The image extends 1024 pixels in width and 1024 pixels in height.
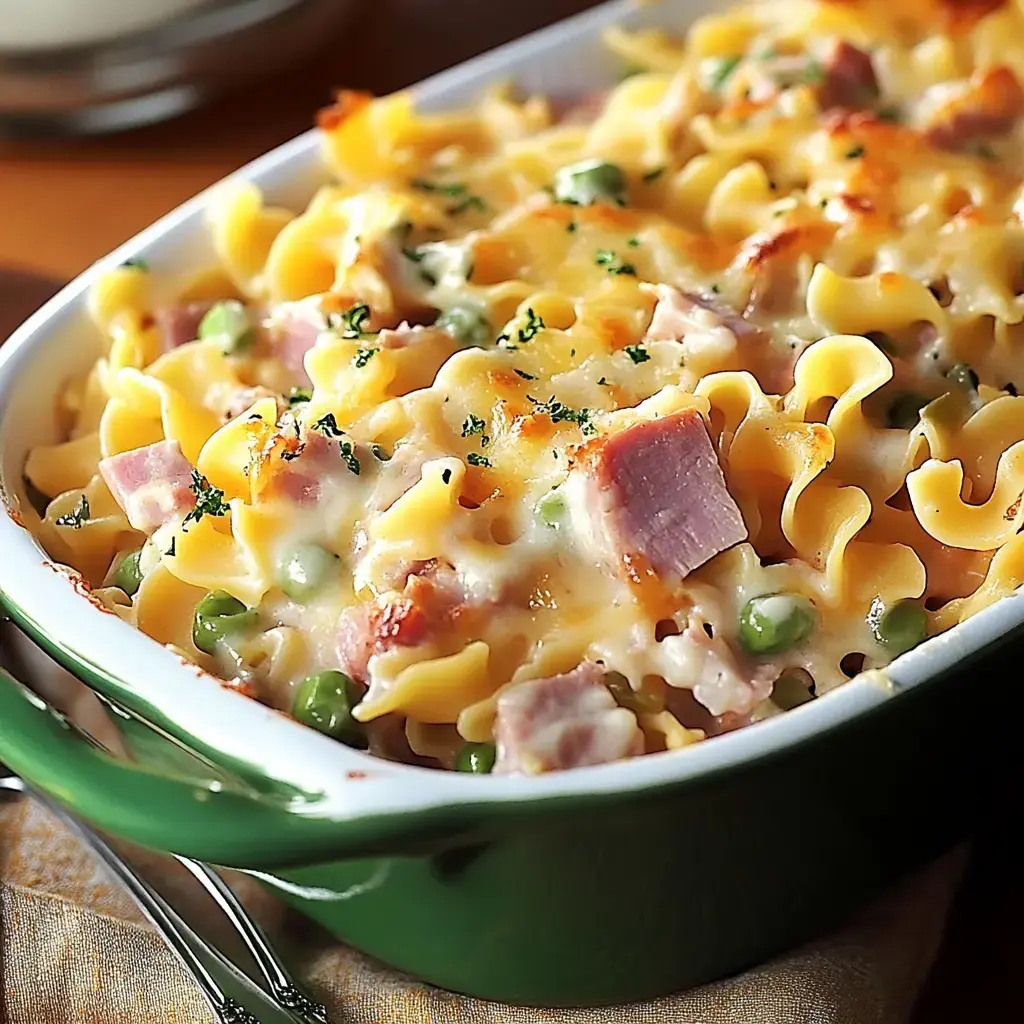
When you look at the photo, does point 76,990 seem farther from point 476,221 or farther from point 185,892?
point 476,221

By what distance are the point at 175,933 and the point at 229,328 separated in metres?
0.74

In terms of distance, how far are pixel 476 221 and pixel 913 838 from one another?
38.6 inches

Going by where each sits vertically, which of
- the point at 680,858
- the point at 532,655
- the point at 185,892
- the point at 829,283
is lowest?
the point at 185,892

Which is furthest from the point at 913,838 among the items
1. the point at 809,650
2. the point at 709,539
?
the point at 709,539

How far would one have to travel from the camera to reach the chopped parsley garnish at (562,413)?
5.27 feet

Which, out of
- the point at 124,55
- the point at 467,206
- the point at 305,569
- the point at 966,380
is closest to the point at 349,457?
the point at 305,569

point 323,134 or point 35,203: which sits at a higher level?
point 323,134

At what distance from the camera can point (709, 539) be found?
1519 mm

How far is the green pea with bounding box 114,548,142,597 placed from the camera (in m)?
1.66

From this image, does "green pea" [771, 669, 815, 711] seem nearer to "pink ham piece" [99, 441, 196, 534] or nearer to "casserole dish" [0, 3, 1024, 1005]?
"casserole dish" [0, 3, 1024, 1005]

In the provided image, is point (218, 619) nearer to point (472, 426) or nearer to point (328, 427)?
point (328, 427)

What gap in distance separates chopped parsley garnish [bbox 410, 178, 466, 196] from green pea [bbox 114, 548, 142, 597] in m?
0.71

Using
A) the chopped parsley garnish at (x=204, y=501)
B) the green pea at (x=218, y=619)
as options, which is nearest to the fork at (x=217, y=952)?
the green pea at (x=218, y=619)

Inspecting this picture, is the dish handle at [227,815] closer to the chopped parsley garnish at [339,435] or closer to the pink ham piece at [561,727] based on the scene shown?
the pink ham piece at [561,727]
